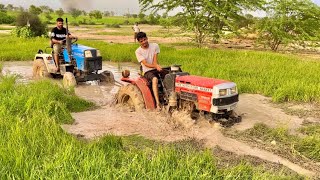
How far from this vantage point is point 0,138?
415 centimetres

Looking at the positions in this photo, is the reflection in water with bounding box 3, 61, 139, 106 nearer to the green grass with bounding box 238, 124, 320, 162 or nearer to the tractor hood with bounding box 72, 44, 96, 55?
the tractor hood with bounding box 72, 44, 96, 55

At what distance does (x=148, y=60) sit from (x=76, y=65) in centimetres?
361

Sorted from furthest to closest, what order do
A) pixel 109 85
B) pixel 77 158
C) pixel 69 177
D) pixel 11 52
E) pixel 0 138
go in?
1. pixel 11 52
2. pixel 109 85
3. pixel 0 138
4. pixel 77 158
5. pixel 69 177

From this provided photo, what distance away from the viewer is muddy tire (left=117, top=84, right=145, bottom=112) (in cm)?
621

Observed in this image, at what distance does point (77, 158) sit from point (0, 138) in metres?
1.17

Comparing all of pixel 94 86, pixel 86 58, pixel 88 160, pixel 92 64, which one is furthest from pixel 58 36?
pixel 88 160

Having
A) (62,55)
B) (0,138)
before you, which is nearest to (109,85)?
(62,55)

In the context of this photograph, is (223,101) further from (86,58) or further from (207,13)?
(207,13)

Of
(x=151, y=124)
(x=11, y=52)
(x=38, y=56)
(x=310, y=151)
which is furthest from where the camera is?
(x=11, y=52)

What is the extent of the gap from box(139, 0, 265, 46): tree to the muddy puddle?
12.9 m

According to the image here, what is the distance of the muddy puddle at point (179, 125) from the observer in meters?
4.91

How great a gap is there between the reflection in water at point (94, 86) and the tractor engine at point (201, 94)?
207cm

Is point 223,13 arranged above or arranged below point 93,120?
above

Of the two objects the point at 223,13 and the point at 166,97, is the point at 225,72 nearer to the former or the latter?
the point at 166,97
